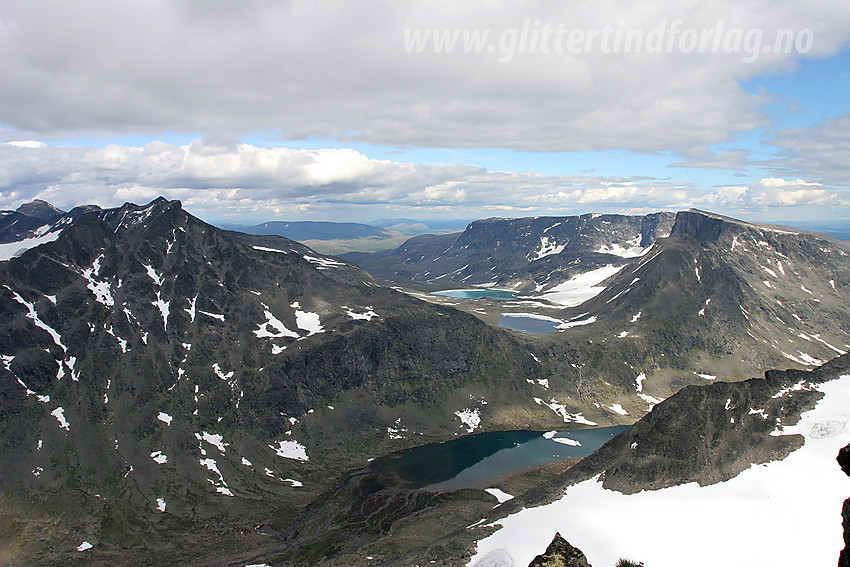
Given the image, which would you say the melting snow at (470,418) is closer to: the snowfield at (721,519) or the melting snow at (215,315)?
the snowfield at (721,519)

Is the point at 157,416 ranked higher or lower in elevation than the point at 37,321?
lower

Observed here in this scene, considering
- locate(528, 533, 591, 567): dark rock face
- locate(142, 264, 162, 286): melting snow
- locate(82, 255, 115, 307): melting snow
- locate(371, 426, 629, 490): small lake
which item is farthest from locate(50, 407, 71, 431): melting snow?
locate(528, 533, 591, 567): dark rock face

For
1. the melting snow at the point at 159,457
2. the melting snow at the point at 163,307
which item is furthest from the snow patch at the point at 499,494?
the melting snow at the point at 163,307

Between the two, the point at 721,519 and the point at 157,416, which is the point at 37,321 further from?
the point at 721,519

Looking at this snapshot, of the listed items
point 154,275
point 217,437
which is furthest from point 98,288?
point 217,437

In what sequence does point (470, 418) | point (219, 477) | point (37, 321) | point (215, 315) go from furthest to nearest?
point (215, 315) → point (470, 418) → point (37, 321) → point (219, 477)
